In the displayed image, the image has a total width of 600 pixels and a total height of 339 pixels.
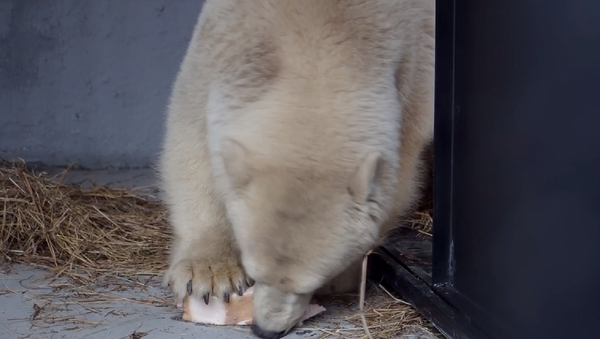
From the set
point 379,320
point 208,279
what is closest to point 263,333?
point 208,279

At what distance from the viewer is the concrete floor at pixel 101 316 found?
9.55 feet

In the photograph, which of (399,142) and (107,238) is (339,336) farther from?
(107,238)

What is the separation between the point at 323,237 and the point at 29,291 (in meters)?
1.46

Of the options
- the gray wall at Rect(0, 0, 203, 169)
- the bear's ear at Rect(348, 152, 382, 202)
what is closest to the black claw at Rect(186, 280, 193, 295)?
the bear's ear at Rect(348, 152, 382, 202)

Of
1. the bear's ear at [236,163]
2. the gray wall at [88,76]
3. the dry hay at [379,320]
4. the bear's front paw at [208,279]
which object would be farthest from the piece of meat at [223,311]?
the gray wall at [88,76]

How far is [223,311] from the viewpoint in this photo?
9.97 feet

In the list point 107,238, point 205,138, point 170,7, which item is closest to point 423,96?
point 205,138

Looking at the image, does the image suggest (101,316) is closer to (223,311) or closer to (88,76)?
(223,311)

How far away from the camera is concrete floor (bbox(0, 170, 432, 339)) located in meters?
2.91

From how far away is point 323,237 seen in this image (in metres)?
2.59

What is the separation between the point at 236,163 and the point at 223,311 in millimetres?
696

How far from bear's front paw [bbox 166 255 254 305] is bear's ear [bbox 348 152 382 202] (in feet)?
2.36

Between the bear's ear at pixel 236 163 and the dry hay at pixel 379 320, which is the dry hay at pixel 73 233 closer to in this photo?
the dry hay at pixel 379 320

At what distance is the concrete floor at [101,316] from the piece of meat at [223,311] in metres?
0.04
